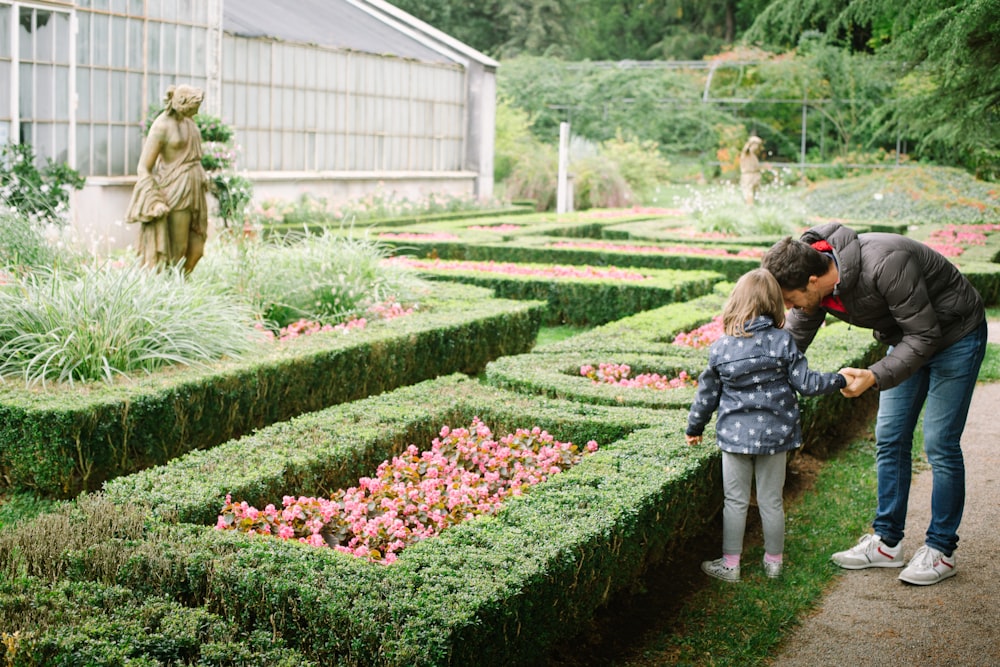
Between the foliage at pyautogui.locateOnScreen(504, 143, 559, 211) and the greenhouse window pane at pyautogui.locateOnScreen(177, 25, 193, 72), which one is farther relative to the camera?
the foliage at pyautogui.locateOnScreen(504, 143, 559, 211)

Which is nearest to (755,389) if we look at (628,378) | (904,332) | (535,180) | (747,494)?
(747,494)

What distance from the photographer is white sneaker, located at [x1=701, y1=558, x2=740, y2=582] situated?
4.14 m

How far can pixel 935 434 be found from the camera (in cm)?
401

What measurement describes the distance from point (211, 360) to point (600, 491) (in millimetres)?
2801

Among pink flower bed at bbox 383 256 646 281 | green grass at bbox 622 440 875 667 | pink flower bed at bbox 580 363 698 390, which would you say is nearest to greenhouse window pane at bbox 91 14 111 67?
pink flower bed at bbox 383 256 646 281

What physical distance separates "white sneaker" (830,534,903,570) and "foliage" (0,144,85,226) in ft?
27.1

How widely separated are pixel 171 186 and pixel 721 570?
474cm

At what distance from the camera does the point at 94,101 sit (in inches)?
510

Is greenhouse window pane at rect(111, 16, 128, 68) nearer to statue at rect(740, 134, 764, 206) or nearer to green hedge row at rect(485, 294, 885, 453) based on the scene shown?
green hedge row at rect(485, 294, 885, 453)

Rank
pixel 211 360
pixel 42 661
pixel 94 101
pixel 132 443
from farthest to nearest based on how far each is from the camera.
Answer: pixel 94 101
pixel 211 360
pixel 132 443
pixel 42 661

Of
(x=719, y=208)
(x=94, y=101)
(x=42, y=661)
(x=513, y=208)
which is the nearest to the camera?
(x=42, y=661)

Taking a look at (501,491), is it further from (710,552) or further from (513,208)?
(513,208)

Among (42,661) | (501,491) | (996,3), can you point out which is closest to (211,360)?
(501,491)

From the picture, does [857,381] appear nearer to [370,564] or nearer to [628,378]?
[370,564]
